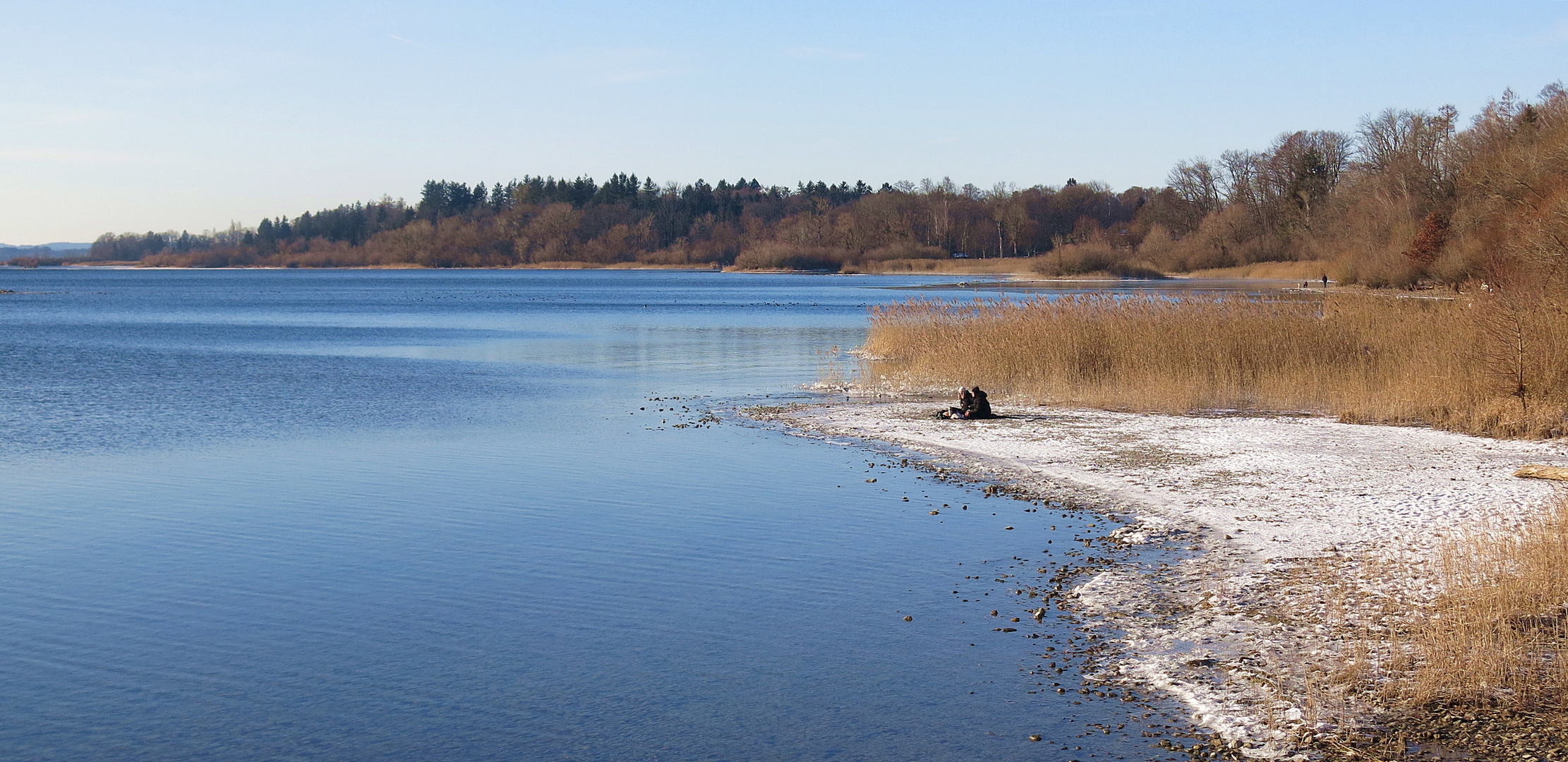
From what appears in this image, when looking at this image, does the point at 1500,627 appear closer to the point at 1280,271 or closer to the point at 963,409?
the point at 963,409

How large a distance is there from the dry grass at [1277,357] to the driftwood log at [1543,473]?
3600mm

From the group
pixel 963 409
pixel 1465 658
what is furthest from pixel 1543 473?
pixel 963 409

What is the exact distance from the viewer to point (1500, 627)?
739 cm

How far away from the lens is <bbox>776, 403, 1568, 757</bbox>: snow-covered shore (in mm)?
7480

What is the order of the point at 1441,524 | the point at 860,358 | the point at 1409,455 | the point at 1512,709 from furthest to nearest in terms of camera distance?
1. the point at 860,358
2. the point at 1409,455
3. the point at 1441,524
4. the point at 1512,709

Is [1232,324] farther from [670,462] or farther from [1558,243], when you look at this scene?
[670,462]

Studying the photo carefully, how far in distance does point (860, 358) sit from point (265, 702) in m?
25.0

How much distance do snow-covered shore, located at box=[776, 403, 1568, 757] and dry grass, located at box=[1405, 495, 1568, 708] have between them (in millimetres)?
382

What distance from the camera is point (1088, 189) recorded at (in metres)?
166

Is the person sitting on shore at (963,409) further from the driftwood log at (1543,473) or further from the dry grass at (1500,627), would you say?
the dry grass at (1500,627)

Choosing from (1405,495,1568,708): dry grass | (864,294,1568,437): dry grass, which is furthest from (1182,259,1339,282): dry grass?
(1405,495,1568,708): dry grass

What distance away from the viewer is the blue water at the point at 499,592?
6.89 m

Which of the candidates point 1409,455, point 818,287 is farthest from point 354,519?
point 818,287

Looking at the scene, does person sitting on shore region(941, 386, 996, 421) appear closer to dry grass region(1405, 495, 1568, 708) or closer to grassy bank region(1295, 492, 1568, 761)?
dry grass region(1405, 495, 1568, 708)
